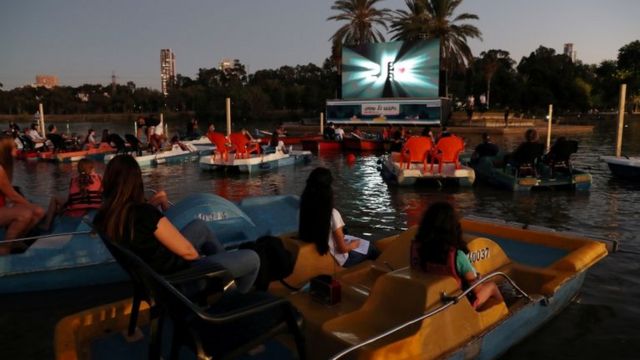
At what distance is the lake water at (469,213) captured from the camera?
217 inches

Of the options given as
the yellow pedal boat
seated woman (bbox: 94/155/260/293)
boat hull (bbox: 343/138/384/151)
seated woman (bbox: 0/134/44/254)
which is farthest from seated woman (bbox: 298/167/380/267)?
boat hull (bbox: 343/138/384/151)

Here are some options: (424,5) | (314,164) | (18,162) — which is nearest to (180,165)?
(314,164)

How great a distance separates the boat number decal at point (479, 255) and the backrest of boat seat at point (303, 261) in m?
1.60

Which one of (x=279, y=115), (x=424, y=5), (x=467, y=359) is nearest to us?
(x=467, y=359)

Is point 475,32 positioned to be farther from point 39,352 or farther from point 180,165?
point 39,352

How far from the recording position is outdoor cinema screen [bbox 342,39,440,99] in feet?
141

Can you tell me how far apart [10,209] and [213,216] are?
270 centimetres

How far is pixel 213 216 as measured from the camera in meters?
A: 7.55

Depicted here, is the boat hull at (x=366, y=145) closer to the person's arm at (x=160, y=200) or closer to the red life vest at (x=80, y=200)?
the person's arm at (x=160, y=200)

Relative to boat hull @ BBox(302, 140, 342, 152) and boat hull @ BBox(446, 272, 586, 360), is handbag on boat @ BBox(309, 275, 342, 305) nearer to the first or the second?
boat hull @ BBox(446, 272, 586, 360)

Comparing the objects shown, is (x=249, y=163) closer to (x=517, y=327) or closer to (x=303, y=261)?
(x=303, y=261)

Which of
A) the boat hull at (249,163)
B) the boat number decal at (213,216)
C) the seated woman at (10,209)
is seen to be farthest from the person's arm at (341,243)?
the boat hull at (249,163)

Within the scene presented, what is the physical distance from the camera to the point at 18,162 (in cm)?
2352

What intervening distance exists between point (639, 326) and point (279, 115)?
99.4 meters
